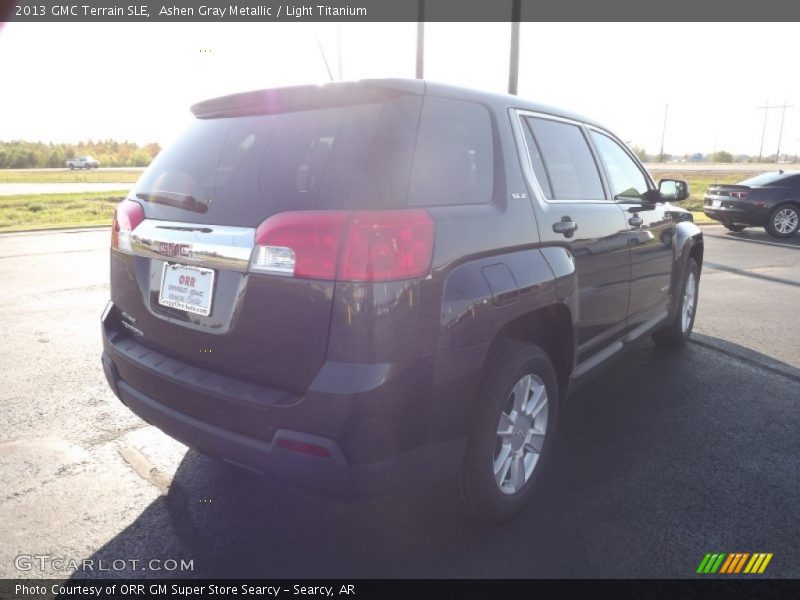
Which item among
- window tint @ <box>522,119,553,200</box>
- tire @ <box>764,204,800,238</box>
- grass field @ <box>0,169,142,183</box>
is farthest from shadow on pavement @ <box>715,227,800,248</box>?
grass field @ <box>0,169,142,183</box>

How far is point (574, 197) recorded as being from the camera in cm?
305

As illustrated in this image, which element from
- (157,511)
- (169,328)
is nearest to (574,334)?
(169,328)

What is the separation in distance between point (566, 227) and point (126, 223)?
204cm

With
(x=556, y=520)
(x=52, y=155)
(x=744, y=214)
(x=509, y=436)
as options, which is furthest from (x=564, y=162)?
(x=52, y=155)

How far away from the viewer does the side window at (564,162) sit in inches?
112

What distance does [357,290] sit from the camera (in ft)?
6.12

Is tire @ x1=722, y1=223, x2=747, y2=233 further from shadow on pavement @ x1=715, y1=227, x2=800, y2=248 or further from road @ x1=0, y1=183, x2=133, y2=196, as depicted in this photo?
road @ x1=0, y1=183, x2=133, y2=196

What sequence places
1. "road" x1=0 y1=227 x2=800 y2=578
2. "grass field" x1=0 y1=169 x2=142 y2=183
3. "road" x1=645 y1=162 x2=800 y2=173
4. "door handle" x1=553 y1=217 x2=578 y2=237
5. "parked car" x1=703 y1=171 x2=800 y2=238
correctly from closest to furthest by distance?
"road" x1=0 y1=227 x2=800 y2=578 < "door handle" x1=553 y1=217 x2=578 y2=237 < "parked car" x1=703 y1=171 x2=800 y2=238 < "grass field" x1=0 y1=169 x2=142 y2=183 < "road" x1=645 y1=162 x2=800 y2=173

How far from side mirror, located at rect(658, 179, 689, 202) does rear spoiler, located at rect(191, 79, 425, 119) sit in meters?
2.77

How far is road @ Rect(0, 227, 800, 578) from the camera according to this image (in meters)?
2.32

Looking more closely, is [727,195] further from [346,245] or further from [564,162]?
[346,245]

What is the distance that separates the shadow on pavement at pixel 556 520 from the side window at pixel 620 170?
1.51 meters

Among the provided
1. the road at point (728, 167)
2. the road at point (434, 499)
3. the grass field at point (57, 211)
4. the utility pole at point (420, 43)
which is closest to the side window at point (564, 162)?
the road at point (434, 499)
